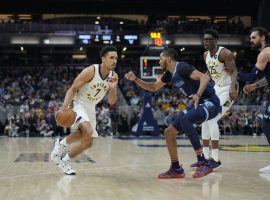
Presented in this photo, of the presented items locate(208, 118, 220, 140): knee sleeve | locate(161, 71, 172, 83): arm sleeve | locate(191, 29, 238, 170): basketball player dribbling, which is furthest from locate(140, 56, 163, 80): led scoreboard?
locate(161, 71, 172, 83): arm sleeve

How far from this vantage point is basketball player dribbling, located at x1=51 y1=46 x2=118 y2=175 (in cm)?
666

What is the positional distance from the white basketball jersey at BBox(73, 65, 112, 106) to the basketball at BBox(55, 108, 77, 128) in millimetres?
366

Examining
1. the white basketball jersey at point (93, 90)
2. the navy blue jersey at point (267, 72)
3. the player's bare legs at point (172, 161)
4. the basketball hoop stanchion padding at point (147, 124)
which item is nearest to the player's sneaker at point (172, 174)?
the player's bare legs at point (172, 161)

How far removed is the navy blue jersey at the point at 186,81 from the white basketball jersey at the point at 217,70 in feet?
2.16

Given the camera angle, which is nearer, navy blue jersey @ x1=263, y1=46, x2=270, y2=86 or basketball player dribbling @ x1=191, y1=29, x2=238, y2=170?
navy blue jersey @ x1=263, y1=46, x2=270, y2=86

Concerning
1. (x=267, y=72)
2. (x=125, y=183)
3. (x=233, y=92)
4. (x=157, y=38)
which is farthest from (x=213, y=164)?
(x=157, y=38)

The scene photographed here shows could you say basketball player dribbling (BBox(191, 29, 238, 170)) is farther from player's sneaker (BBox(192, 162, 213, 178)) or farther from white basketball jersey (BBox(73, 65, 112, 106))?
white basketball jersey (BBox(73, 65, 112, 106))

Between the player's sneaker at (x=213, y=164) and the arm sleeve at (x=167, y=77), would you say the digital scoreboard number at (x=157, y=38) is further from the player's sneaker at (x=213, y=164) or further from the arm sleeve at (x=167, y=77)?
the player's sneaker at (x=213, y=164)

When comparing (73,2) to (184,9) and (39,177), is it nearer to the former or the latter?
(184,9)

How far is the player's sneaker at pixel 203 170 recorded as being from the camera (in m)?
6.40

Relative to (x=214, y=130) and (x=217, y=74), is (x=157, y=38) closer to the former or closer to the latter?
(x=217, y=74)

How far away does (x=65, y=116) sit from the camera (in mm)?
6512

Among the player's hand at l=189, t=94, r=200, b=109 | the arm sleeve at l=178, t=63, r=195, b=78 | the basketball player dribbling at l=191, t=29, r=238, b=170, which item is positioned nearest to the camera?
the player's hand at l=189, t=94, r=200, b=109

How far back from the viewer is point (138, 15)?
1337 inches
